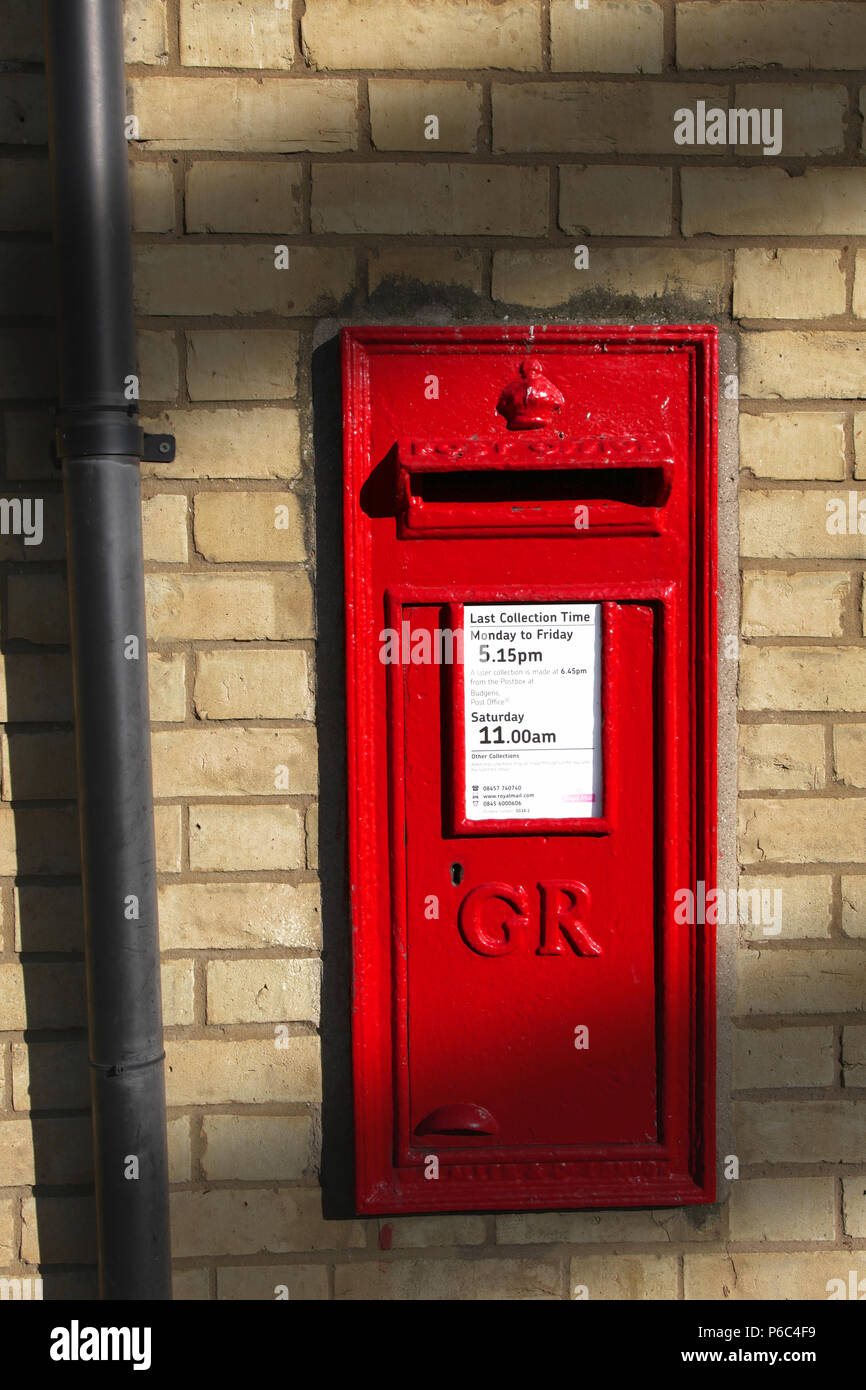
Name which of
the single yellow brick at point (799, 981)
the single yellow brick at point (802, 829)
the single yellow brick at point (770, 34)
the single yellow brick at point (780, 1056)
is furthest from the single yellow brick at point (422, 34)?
the single yellow brick at point (780, 1056)

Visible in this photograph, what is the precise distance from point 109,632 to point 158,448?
1.22ft

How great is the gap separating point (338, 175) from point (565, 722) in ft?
3.69

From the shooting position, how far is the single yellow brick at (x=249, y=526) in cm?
198

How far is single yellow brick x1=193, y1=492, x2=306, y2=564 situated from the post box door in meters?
0.41

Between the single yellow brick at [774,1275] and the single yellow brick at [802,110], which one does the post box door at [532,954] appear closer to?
the single yellow brick at [774,1275]

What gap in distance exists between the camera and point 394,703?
1960 millimetres

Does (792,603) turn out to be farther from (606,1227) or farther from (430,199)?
(606,1227)

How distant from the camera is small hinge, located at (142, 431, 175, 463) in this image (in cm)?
195

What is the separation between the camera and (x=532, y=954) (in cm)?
200

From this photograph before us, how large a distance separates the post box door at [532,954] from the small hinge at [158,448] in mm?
676

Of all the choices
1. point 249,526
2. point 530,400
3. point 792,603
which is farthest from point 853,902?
point 249,526

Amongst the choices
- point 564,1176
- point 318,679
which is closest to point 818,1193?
point 564,1176

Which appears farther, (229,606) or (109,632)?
(229,606)

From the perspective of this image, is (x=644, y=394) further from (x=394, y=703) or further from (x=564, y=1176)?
(x=564, y=1176)
